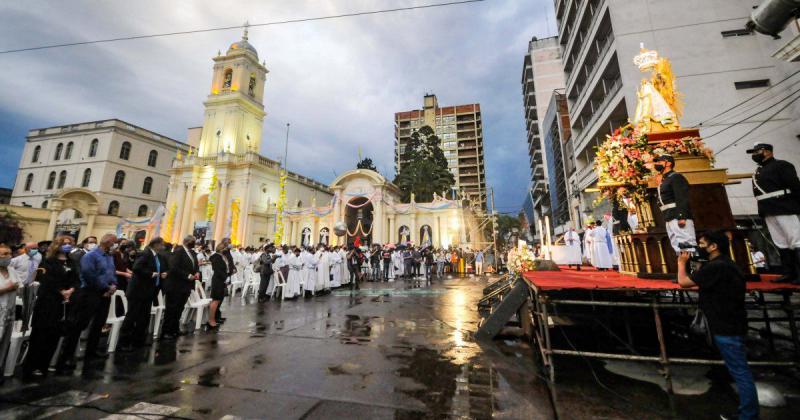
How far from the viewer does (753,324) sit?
6.70m

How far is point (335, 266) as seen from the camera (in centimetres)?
1391

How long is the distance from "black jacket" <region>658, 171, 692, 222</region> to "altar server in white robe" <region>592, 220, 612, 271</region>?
716 centimetres

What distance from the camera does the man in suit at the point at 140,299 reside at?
16.0ft

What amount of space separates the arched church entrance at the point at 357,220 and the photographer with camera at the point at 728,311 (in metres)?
25.0

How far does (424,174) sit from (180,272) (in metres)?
29.1

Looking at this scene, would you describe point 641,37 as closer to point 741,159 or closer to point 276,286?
point 741,159

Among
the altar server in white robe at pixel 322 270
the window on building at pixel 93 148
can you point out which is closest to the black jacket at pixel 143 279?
the altar server in white robe at pixel 322 270

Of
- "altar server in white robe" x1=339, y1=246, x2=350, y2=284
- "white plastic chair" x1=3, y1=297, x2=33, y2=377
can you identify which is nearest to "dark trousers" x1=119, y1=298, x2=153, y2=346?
"white plastic chair" x1=3, y1=297, x2=33, y2=377

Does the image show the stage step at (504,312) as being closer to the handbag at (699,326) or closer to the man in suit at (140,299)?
the handbag at (699,326)

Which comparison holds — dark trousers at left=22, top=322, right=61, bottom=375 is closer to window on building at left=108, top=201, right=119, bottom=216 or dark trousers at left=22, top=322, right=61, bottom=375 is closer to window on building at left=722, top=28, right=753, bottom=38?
window on building at left=722, top=28, right=753, bottom=38

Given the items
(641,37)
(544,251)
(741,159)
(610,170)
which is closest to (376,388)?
(610,170)

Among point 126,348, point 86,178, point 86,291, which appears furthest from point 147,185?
point 86,291

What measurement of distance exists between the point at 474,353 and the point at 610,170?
3.84 metres

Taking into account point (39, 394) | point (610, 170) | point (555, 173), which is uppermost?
point (555, 173)
